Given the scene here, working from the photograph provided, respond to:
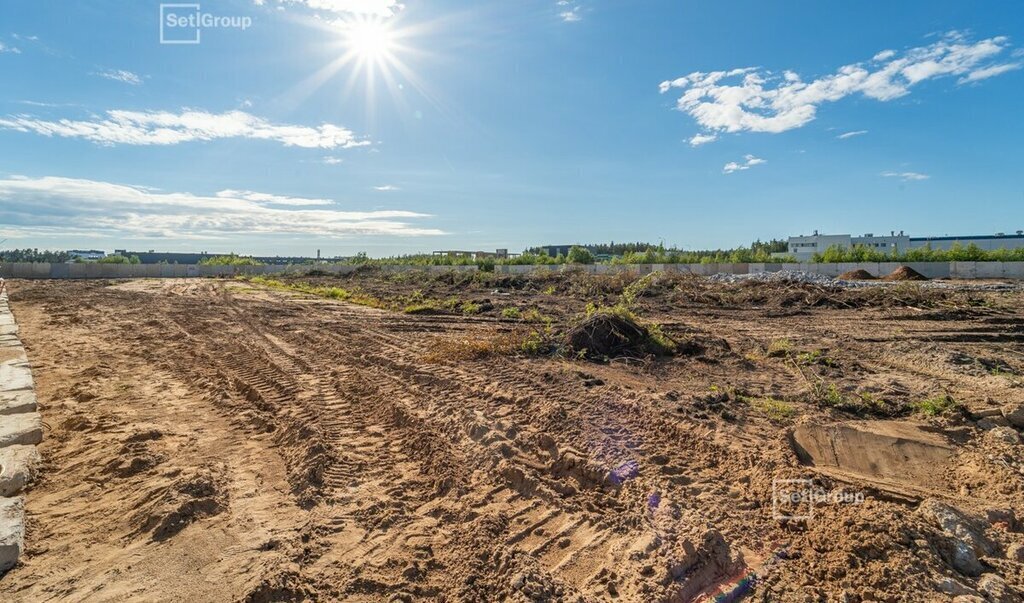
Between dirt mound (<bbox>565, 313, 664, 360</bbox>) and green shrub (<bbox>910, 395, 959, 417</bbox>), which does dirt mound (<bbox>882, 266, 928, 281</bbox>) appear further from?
green shrub (<bbox>910, 395, 959, 417</bbox>)

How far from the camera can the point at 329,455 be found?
13.0 ft

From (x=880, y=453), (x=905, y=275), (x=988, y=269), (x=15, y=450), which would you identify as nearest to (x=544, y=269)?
(x=905, y=275)

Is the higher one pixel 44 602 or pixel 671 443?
pixel 671 443

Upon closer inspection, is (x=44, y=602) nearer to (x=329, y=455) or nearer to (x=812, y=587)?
(x=329, y=455)

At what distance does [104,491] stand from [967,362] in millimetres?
9256

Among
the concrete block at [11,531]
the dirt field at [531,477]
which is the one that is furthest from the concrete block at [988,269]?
the concrete block at [11,531]

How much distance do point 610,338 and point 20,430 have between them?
257 inches

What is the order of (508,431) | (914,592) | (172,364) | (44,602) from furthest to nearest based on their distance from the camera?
1. (172,364)
2. (508,431)
3. (44,602)
4. (914,592)

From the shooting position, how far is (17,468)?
354 cm

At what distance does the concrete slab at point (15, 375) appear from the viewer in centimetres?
515

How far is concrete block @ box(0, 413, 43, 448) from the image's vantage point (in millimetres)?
3988

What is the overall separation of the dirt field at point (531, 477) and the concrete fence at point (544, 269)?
1903cm

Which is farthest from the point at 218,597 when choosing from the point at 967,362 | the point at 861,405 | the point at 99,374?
the point at 967,362

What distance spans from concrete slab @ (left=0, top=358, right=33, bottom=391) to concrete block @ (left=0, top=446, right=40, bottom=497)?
1782 mm
